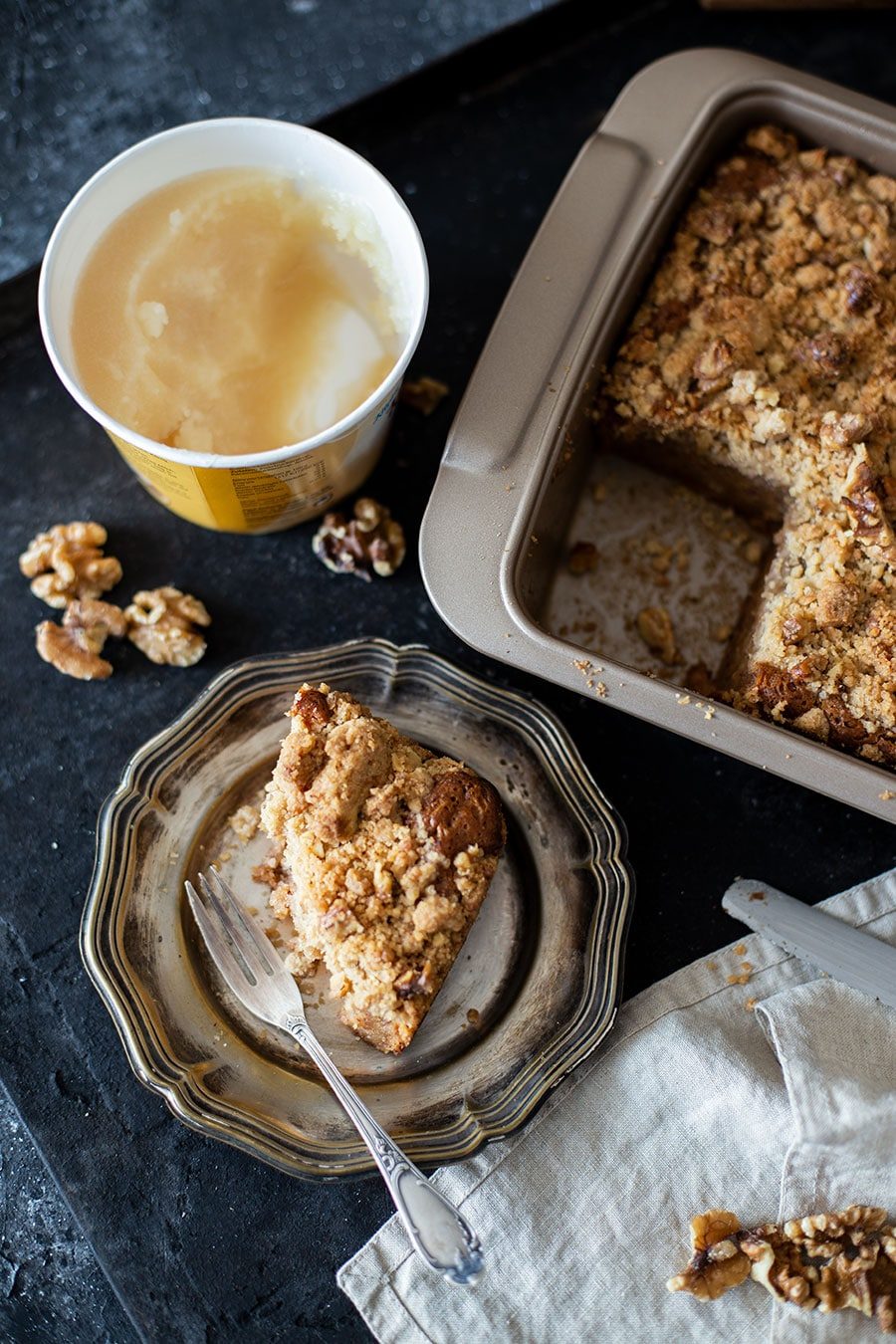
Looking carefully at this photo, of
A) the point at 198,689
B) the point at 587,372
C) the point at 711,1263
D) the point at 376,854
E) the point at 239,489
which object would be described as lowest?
the point at 711,1263

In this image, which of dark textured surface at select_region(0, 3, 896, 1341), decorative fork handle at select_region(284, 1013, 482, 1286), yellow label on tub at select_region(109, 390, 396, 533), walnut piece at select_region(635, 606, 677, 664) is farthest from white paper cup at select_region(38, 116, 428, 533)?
decorative fork handle at select_region(284, 1013, 482, 1286)

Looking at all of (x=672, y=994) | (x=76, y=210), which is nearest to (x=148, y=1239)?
(x=672, y=994)

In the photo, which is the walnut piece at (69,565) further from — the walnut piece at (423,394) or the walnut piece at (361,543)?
the walnut piece at (423,394)

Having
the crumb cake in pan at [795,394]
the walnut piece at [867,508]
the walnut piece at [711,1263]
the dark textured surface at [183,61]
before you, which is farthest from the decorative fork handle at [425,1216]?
the dark textured surface at [183,61]

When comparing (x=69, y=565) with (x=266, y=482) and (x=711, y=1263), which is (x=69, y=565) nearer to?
(x=266, y=482)

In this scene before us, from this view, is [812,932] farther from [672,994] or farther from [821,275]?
[821,275]

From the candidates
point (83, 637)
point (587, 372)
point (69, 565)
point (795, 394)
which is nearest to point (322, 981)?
point (83, 637)
